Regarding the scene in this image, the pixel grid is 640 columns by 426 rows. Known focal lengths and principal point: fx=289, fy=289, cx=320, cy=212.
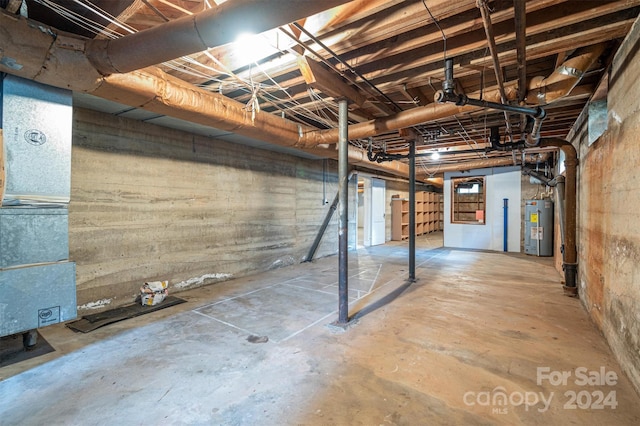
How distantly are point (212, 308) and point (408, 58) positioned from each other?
10.2 feet

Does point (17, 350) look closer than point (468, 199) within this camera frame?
Yes

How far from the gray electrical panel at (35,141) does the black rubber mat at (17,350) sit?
1.13m

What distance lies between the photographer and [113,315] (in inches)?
114

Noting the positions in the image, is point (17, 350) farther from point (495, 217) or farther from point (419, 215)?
point (419, 215)

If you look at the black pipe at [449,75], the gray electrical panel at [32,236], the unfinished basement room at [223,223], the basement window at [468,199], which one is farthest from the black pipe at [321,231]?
the basement window at [468,199]

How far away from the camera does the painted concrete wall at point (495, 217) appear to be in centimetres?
707

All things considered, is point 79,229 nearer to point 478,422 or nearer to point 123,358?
point 123,358

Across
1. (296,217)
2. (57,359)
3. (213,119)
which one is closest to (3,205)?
(57,359)

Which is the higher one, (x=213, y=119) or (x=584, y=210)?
(x=213, y=119)

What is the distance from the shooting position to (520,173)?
23.0 ft

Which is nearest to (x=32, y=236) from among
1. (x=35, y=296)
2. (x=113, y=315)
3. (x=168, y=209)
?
(x=35, y=296)

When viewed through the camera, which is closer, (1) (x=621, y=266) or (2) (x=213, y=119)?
(1) (x=621, y=266)

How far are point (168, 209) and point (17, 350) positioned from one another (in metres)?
1.90

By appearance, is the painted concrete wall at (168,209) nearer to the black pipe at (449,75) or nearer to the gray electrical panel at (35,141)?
the gray electrical panel at (35,141)
